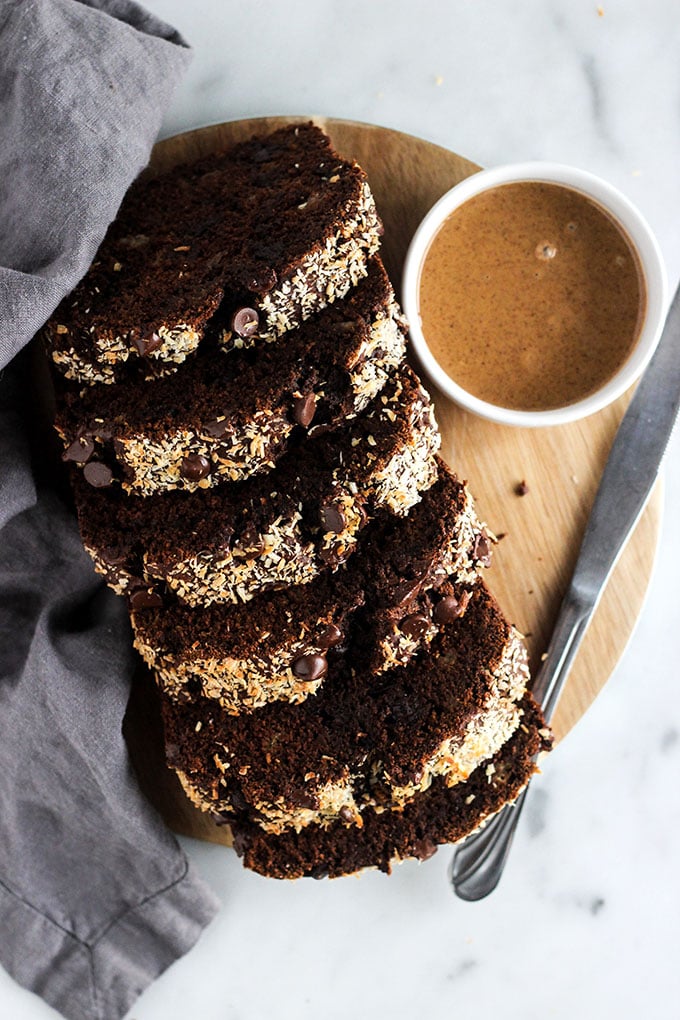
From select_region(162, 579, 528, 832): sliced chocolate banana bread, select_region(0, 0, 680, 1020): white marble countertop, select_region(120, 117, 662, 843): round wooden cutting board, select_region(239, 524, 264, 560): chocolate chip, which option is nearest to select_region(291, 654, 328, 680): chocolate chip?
select_region(162, 579, 528, 832): sliced chocolate banana bread

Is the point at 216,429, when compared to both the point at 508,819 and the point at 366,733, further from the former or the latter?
the point at 508,819

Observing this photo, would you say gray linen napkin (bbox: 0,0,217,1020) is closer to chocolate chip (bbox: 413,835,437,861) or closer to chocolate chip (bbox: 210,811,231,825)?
chocolate chip (bbox: 210,811,231,825)

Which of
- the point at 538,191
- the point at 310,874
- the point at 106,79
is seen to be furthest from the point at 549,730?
the point at 106,79

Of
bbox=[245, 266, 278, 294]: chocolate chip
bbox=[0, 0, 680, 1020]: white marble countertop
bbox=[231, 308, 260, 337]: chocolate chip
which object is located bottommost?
bbox=[0, 0, 680, 1020]: white marble countertop

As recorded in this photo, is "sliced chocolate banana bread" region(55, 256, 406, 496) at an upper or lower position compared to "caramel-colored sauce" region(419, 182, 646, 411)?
upper

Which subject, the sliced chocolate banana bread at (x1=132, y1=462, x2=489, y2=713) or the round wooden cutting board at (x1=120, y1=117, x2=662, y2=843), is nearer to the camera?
the sliced chocolate banana bread at (x1=132, y1=462, x2=489, y2=713)

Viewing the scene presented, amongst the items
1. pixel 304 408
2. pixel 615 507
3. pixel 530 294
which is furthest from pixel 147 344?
pixel 615 507
